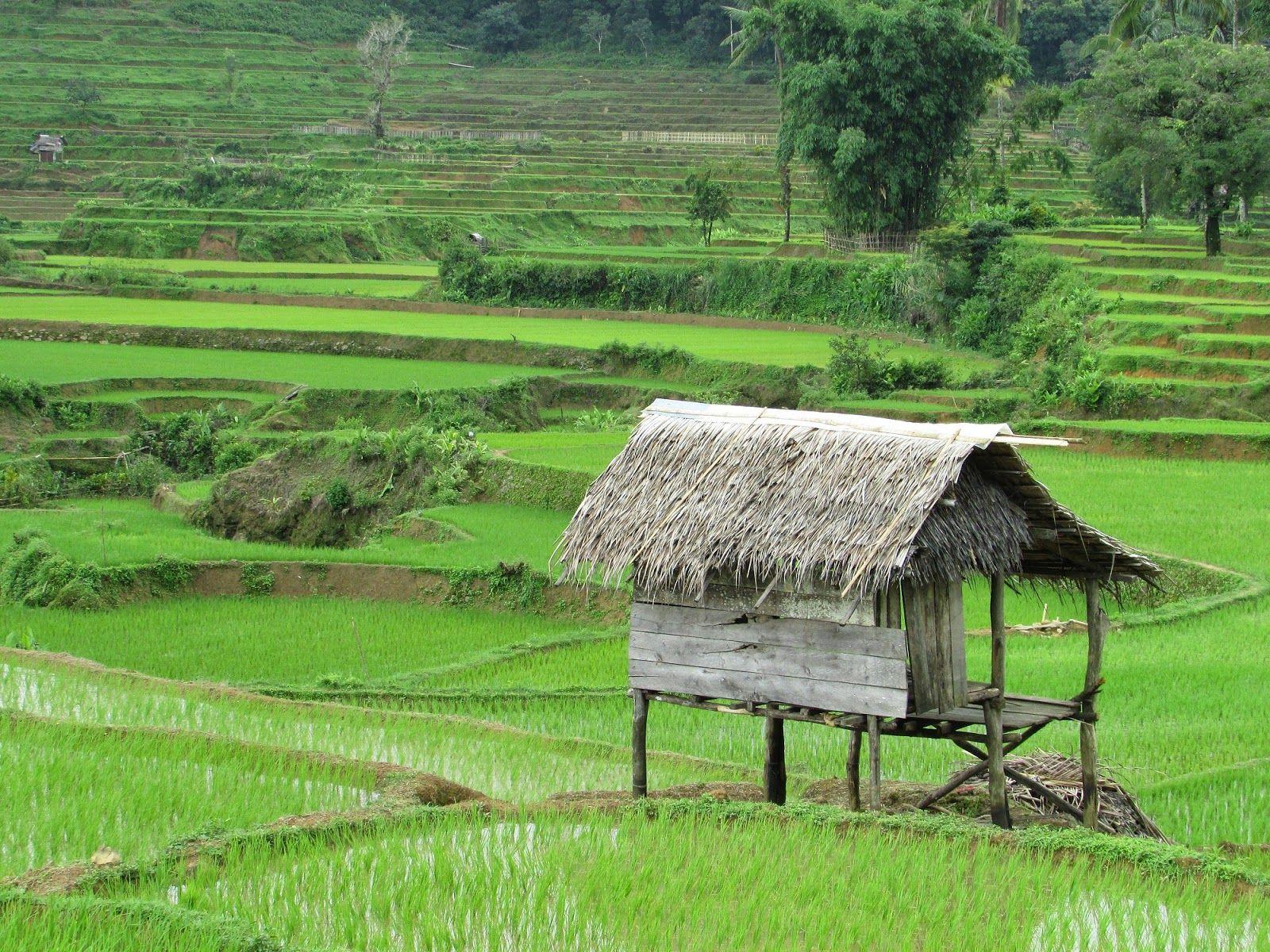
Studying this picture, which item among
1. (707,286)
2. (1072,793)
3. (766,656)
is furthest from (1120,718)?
(707,286)

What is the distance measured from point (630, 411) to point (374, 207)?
23935mm

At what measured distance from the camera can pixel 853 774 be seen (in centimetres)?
646

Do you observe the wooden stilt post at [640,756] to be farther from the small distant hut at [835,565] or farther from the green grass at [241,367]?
the green grass at [241,367]

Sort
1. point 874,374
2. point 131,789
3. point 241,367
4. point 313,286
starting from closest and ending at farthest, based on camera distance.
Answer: point 131,789 < point 874,374 < point 241,367 < point 313,286

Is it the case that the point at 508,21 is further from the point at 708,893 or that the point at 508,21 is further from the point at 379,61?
the point at 708,893

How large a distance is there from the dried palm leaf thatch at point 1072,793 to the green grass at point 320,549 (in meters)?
5.89

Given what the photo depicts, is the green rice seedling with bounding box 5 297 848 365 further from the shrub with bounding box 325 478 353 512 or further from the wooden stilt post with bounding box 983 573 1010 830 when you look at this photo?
the wooden stilt post with bounding box 983 573 1010 830

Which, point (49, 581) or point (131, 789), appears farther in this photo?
point (49, 581)

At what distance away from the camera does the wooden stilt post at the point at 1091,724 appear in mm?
6406

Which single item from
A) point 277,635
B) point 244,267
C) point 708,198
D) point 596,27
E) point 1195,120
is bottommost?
point 277,635

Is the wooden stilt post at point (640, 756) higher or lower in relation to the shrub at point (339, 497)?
higher

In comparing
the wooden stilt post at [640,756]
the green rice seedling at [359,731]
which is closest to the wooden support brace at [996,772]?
the wooden stilt post at [640,756]

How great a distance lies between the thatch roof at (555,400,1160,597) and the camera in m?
5.97

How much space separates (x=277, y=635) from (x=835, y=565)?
6.69 m
